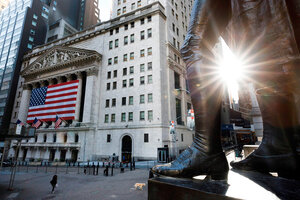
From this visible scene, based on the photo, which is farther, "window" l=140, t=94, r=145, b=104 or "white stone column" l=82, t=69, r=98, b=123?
"white stone column" l=82, t=69, r=98, b=123

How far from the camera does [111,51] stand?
35.5 m

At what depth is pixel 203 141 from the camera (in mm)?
1778

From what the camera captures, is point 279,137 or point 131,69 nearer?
point 279,137

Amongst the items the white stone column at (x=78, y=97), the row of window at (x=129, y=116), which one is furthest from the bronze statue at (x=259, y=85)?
the white stone column at (x=78, y=97)

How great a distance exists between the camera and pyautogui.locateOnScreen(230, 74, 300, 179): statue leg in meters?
1.57

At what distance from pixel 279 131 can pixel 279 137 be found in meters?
0.07

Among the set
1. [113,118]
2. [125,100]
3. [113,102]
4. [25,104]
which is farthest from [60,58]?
[113,118]

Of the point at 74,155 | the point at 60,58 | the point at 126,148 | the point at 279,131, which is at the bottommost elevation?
the point at 74,155

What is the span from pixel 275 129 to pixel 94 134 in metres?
32.6

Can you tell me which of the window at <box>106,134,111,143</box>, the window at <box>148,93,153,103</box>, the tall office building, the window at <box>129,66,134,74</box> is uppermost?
the tall office building

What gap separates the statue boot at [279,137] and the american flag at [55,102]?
116 feet

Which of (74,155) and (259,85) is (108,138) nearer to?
(74,155)

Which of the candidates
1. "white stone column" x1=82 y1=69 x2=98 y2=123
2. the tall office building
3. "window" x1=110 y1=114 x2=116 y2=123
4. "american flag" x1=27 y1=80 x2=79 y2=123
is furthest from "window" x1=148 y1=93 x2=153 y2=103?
the tall office building

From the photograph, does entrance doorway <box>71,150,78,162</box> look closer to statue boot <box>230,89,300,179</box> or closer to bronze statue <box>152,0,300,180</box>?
bronze statue <box>152,0,300,180</box>
